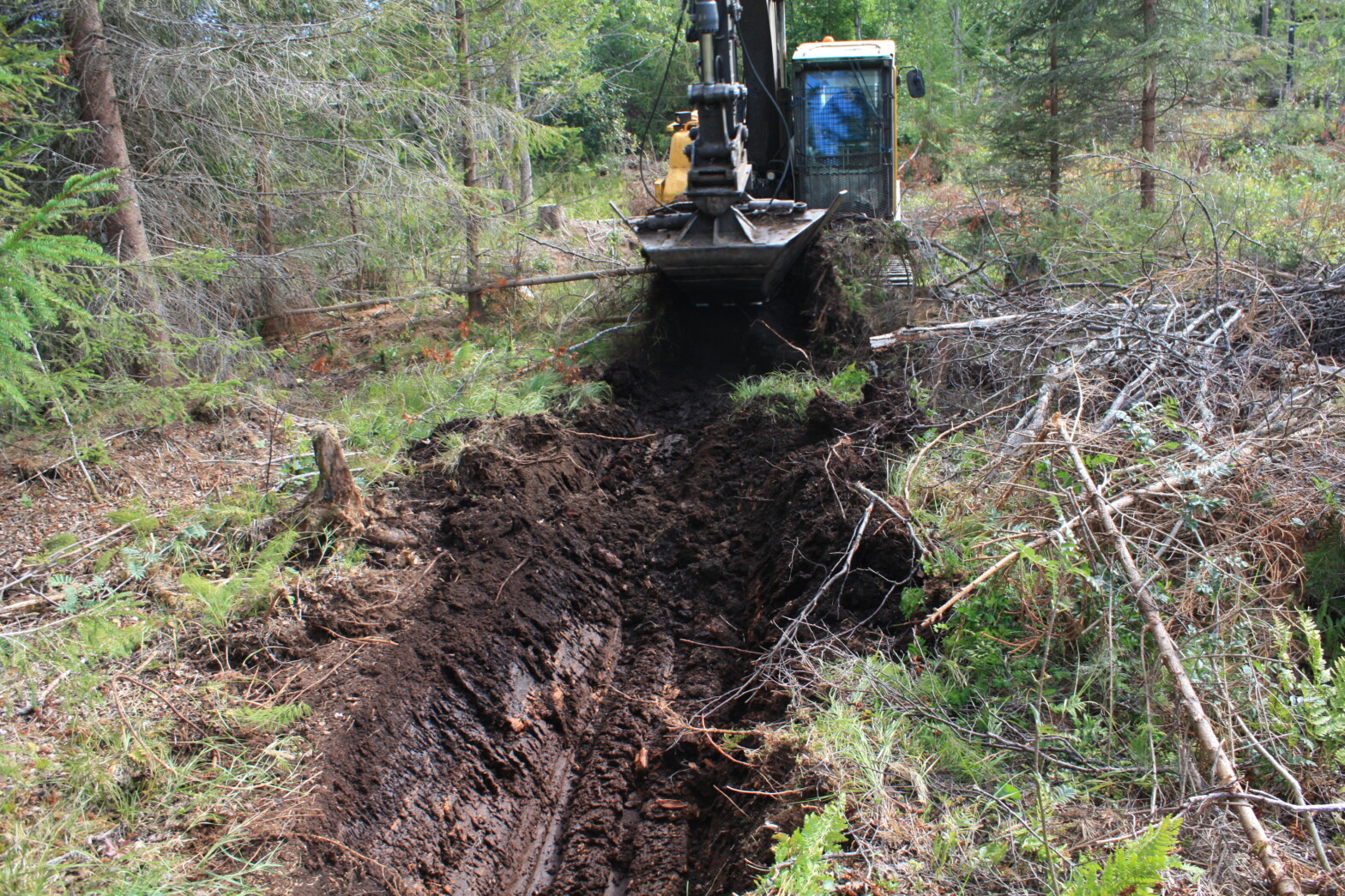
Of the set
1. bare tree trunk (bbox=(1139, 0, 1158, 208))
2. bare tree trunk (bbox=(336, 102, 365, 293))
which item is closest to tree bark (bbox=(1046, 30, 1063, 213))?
bare tree trunk (bbox=(1139, 0, 1158, 208))

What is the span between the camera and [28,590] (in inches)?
167

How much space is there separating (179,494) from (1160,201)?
36.9 ft

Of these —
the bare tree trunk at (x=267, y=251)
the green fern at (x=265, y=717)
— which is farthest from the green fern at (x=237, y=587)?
the bare tree trunk at (x=267, y=251)

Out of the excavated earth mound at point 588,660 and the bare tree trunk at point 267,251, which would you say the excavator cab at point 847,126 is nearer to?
the excavated earth mound at point 588,660

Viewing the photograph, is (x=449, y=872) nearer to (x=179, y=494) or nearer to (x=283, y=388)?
(x=179, y=494)

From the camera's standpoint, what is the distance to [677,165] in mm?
9234

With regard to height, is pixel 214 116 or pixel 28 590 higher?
pixel 214 116

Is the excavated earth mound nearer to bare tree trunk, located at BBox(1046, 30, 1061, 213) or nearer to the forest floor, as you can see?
the forest floor

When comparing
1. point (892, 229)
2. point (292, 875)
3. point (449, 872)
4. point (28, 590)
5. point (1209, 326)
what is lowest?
point (449, 872)

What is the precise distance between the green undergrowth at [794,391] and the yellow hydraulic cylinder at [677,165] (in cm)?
277

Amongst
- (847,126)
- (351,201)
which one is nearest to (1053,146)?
(847,126)

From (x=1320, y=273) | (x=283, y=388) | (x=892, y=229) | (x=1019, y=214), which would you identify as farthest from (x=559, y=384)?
(x=1019, y=214)

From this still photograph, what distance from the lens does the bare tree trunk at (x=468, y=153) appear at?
902cm

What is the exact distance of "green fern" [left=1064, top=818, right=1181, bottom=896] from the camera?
6.49ft
